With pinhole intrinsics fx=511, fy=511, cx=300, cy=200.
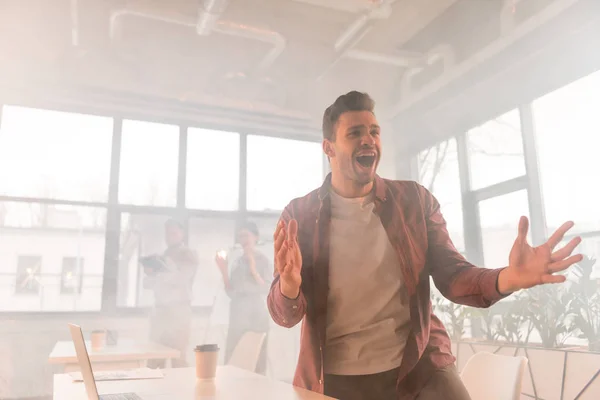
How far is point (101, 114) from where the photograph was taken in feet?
12.8

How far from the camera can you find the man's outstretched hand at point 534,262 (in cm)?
101

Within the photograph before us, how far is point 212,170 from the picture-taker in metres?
4.22

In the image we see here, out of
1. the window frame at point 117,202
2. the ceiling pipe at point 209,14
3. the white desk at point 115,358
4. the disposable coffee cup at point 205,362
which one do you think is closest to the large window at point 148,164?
the window frame at point 117,202

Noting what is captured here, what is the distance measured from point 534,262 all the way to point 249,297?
2.87 m

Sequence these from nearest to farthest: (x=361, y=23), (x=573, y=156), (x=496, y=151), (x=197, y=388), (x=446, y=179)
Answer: (x=197, y=388) → (x=573, y=156) → (x=361, y=23) → (x=496, y=151) → (x=446, y=179)

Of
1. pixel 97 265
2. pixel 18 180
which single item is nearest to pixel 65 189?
pixel 18 180

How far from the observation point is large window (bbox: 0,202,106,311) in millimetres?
3635

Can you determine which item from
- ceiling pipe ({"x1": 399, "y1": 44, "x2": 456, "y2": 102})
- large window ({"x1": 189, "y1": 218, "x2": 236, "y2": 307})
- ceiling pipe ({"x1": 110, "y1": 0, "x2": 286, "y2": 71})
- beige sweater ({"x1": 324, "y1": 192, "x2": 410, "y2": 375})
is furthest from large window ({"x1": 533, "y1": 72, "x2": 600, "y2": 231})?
large window ({"x1": 189, "y1": 218, "x2": 236, "y2": 307})

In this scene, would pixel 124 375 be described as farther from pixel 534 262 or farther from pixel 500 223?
pixel 500 223

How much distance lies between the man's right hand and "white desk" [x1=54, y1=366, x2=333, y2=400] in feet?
0.74

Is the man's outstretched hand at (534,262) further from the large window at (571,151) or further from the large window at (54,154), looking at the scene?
the large window at (54,154)

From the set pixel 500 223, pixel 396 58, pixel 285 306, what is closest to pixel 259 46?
→ pixel 396 58

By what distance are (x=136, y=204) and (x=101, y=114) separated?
28.8 inches

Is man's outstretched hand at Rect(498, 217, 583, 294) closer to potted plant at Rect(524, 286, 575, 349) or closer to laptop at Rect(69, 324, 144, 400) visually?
laptop at Rect(69, 324, 144, 400)
